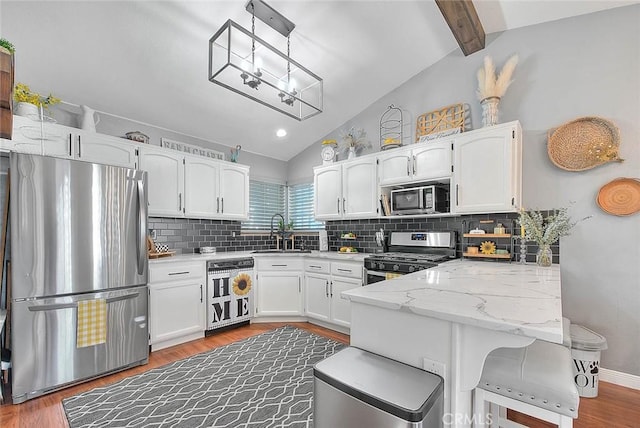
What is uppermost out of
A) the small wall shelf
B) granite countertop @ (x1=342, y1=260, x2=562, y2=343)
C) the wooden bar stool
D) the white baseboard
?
the small wall shelf

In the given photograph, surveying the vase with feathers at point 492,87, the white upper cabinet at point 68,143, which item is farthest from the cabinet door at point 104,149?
the vase with feathers at point 492,87

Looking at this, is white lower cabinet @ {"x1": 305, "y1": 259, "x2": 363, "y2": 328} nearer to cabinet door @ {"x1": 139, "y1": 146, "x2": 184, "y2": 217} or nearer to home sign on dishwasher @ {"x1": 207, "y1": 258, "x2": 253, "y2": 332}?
home sign on dishwasher @ {"x1": 207, "y1": 258, "x2": 253, "y2": 332}

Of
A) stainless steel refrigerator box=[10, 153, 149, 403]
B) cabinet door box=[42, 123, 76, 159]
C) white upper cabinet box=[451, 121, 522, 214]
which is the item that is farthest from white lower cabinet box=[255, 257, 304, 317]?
cabinet door box=[42, 123, 76, 159]

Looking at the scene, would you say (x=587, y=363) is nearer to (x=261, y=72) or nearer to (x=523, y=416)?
(x=523, y=416)

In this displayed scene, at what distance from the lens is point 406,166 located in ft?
10.4

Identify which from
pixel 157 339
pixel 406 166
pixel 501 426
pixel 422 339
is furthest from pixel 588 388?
pixel 157 339

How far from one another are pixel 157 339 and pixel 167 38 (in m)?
2.85

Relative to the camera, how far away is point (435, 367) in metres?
1.08

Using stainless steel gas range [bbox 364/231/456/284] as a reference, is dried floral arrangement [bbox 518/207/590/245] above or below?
above

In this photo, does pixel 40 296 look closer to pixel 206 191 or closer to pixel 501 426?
pixel 206 191

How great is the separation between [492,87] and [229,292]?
355cm

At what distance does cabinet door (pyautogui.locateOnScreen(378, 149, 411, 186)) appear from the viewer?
3176 millimetres

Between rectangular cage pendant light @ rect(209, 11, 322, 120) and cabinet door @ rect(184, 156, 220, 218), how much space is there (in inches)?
41.6

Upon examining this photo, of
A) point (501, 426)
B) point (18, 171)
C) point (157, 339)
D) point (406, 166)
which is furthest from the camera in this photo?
point (406, 166)
